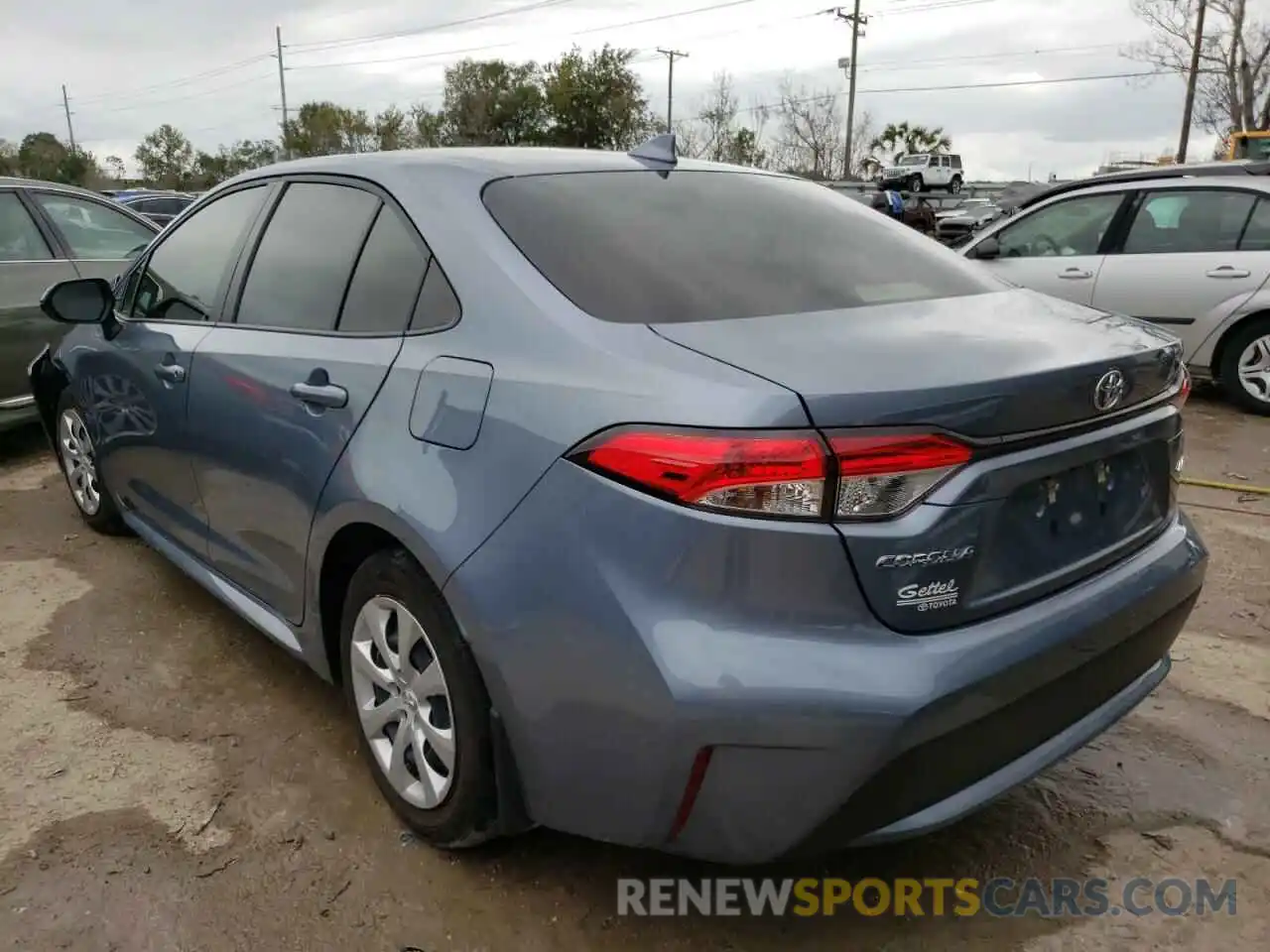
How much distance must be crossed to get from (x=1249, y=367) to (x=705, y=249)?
5824mm

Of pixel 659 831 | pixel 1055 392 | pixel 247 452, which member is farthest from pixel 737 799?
pixel 247 452

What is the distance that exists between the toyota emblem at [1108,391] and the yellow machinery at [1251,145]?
26558 mm

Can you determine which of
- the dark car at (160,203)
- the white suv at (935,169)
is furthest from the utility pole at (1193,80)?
the dark car at (160,203)

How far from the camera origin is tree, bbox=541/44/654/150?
46156mm

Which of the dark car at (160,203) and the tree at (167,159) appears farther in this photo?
the tree at (167,159)

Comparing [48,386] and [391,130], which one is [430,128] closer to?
[391,130]

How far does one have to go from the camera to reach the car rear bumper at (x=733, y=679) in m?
1.70

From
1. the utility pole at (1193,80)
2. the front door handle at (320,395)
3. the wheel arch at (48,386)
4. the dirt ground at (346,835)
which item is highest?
the utility pole at (1193,80)

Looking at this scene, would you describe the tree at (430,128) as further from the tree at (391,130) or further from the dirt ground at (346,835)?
the dirt ground at (346,835)

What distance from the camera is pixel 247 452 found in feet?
9.18

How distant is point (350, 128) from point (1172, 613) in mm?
55263

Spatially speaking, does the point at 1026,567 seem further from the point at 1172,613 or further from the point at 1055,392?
the point at 1172,613

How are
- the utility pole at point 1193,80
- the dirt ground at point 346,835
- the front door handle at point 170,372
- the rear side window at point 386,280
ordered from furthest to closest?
1. the utility pole at point 1193,80
2. the front door handle at point 170,372
3. the rear side window at point 386,280
4. the dirt ground at point 346,835

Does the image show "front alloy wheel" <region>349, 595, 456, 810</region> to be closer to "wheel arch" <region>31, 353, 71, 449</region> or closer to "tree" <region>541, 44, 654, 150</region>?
"wheel arch" <region>31, 353, 71, 449</region>
